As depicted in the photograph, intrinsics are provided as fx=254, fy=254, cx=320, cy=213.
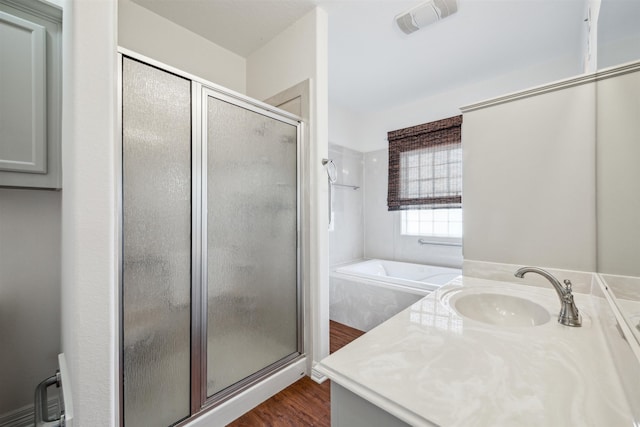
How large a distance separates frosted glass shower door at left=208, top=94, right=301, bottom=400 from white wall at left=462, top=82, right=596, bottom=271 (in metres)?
1.24

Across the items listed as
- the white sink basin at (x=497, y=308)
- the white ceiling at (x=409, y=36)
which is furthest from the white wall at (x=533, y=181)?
the white ceiling at (x=409, y=36)

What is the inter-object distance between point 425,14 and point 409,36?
0.28 m

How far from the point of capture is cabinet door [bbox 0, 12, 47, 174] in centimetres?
125

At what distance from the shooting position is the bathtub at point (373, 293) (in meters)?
2.35

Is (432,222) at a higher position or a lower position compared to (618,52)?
lower

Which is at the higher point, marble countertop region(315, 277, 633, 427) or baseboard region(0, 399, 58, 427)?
marble countertop region(315, 277, 633, 427)

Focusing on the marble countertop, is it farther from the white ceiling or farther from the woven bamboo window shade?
the woven bamboo window shade

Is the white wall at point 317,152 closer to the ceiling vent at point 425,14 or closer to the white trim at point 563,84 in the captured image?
the ceiling vent at point 425,14

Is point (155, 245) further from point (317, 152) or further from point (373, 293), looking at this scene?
point (373, 293)

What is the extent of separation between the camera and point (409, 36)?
214cm

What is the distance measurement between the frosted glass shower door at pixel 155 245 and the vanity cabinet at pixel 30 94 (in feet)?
1.91

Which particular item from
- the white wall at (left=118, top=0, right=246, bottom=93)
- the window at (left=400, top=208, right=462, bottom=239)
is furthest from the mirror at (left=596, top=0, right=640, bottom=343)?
the white wall at (left=118, top=0, right=246, bottom=93)

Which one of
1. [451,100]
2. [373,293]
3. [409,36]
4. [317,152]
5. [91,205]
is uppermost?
[409,36]

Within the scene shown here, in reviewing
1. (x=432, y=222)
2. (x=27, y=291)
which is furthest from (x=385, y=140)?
(x=27, y=291)
